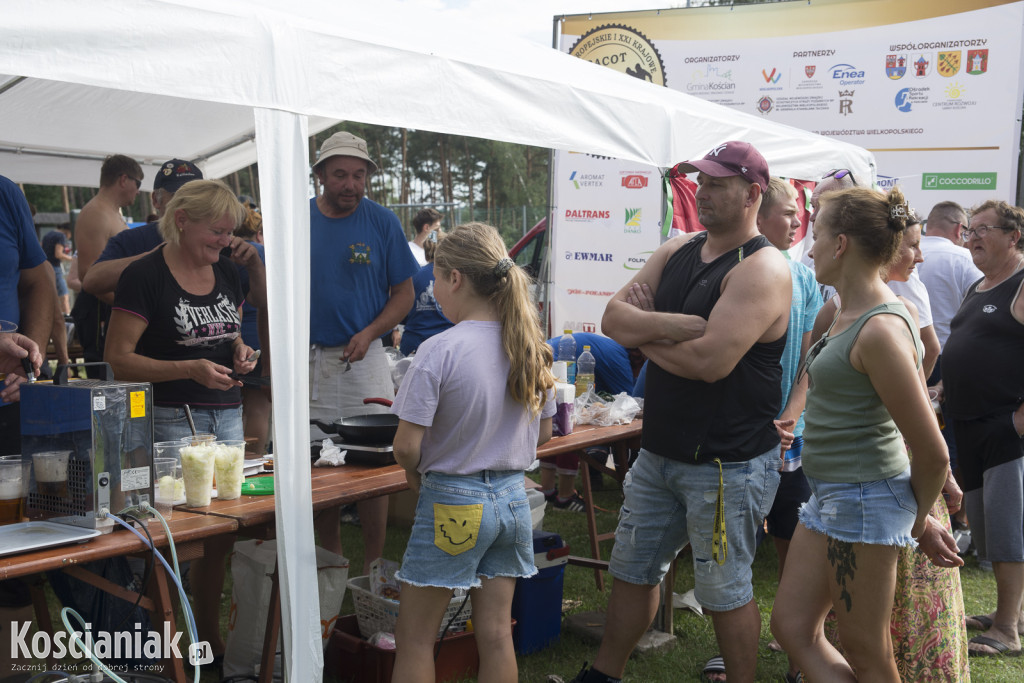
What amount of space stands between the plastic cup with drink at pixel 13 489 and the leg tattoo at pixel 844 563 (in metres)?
2.09

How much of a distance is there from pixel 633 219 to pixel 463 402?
218 inches

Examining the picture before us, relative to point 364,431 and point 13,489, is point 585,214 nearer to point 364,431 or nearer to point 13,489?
Answer: point 364,431

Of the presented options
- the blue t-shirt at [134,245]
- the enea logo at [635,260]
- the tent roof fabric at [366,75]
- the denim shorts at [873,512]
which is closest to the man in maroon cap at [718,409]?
the denim shorts at [873,512]

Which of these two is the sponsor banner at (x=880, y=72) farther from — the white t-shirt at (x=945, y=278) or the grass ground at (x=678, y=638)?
the grass ground at (x=678, y=638)

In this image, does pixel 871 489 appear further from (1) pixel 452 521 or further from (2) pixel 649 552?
(1) pixel 452 521

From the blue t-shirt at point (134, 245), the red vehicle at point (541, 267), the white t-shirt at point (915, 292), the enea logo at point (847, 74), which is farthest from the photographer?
the red vehicle at point (541, 267)

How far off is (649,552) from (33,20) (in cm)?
223

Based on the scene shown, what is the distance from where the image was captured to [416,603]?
91.4 inches

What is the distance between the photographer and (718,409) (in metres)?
2.67

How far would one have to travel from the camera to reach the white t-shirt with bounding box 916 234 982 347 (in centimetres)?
532

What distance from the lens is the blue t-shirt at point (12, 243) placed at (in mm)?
2934

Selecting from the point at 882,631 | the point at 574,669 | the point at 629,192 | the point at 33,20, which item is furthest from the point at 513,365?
the point at 629,192

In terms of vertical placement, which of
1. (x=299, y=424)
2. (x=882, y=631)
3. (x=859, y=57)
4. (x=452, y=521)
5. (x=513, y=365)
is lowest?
(x=882, y=631)

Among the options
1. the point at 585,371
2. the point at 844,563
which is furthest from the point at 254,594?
the point at 585,371
